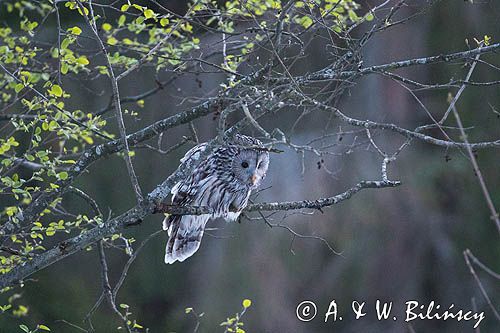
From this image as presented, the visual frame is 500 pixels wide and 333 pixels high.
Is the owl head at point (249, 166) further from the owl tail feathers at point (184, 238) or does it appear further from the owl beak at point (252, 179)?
the owl tail feathers at point (184, 238)

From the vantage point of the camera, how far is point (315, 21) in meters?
3.71

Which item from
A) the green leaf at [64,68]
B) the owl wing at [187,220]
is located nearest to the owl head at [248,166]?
the owl wing at [187,220]

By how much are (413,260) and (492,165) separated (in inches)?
47.7

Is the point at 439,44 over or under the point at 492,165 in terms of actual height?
over

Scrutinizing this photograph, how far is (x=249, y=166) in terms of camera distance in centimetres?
514

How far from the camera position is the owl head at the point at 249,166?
5.11 metres

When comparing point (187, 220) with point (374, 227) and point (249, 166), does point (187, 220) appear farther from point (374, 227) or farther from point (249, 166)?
point (374, 227)

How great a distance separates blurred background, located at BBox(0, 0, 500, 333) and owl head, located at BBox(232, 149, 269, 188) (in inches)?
108

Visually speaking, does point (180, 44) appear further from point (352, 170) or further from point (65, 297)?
point (65, 297)

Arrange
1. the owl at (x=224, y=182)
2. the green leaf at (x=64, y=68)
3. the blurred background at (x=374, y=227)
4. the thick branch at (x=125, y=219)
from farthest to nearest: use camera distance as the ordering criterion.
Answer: the blurred background at (x=374, y=227) < the owl at (x=224, y=182) < the green leaf at (x=64, y=68) < the thick branch at (x=125, y=219)

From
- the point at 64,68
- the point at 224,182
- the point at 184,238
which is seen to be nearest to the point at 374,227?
the point at 184,238

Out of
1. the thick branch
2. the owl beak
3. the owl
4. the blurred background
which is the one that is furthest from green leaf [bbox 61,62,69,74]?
the blurred background

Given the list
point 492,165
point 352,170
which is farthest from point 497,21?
point 352,170

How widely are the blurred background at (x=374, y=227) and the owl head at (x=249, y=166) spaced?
2.75 metres
